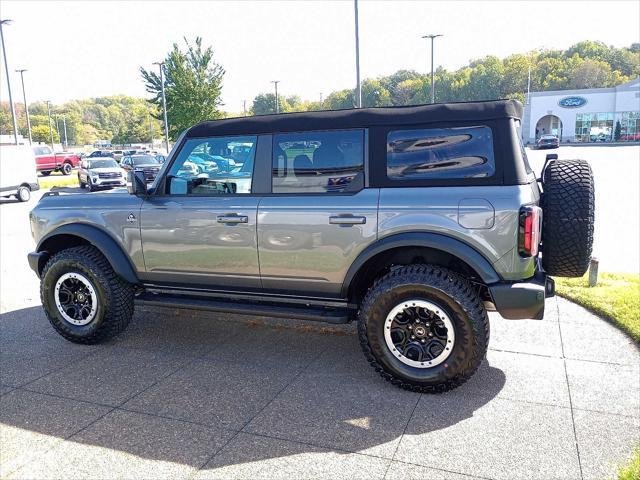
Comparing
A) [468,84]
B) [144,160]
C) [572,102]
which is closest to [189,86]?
[144,160]

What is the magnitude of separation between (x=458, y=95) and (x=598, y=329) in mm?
101693

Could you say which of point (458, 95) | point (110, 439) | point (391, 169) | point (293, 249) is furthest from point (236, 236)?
point (458, 95)

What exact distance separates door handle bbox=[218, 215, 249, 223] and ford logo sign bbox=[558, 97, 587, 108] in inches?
2753

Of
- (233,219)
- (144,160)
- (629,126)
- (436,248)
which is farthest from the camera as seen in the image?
(629,126)

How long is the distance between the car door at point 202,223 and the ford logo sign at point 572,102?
69676 millimetres

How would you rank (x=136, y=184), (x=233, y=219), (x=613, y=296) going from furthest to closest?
1. (x=613, y=296)
2. (x=136, y=184)
3. (x=233, y=219)

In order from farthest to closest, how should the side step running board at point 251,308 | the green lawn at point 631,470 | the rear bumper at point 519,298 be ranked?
the side step running board at point 251,308 → the rear bumper at point 519,298 → the green lawn at point 631,470

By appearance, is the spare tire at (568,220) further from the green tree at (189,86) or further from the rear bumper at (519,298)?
the green tree at (189,86)

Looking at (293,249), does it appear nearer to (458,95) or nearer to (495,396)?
(495,396)

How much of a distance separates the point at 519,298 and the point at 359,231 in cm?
119

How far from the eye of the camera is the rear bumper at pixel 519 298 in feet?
11.7

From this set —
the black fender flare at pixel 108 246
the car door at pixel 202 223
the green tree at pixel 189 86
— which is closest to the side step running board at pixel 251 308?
the car door at pixel 202 223

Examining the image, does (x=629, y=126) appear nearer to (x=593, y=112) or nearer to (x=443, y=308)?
(x=593, y=112)

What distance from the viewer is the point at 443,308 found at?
12.1 feet
